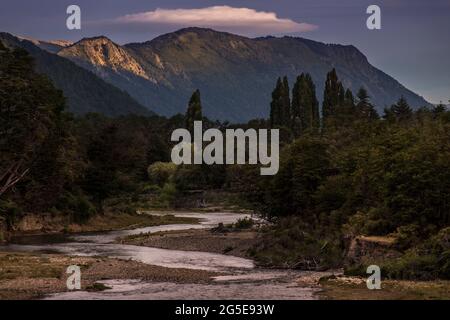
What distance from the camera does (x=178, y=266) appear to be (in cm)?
5941

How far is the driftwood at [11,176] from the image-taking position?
273 feet

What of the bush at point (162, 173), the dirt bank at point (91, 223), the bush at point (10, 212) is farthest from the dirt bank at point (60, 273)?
the bush at point (162, 173)

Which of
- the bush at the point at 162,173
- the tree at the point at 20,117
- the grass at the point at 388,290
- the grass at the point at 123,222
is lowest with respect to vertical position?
the grass at the point at 123,222

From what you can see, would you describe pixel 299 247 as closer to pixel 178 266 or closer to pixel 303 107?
pixel 178 266

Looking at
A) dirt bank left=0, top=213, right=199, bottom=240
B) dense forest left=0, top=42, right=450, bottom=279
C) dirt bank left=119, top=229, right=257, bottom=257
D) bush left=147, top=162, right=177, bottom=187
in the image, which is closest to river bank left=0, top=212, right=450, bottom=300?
dirt bank left=119, top=229, right=257, bottom=257

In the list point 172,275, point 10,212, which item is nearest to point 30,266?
point 172,275

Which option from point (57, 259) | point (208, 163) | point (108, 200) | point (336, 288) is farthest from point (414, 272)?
point (208, 163)

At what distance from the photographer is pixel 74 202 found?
4134 inches

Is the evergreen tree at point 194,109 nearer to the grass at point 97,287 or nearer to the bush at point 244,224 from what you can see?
the bush at point 244,224

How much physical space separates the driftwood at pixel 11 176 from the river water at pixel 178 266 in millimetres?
6660

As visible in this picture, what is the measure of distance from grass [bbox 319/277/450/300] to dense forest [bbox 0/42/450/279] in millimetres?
4046

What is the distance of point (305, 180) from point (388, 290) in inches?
1468

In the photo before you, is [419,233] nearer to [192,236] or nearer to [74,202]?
[192,236]

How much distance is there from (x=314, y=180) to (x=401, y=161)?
56.5 feet
